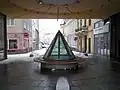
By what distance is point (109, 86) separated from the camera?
29.9 ft

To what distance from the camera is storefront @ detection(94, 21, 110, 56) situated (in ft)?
93.8

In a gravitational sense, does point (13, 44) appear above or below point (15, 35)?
below

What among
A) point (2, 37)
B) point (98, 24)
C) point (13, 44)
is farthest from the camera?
point (13, 44)

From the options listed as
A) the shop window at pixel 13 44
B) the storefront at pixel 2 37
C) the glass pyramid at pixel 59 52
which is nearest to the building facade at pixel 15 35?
the shop window at pixel 13 44

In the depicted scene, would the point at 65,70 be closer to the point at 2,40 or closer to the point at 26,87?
the point at 26,87

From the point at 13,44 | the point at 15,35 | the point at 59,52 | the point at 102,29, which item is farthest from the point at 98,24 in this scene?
the point at 59,52

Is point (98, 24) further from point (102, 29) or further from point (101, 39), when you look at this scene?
point (101, 39)

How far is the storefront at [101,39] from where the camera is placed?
28581mm

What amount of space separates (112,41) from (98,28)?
605 cm

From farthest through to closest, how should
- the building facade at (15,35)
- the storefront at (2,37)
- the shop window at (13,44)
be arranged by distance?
the shop window at (13,44) → the building facade at (15,35) → the storefront at (2,37)

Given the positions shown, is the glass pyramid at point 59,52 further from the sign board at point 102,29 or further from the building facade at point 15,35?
the building facade at point 15,35

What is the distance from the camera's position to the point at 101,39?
102 ft

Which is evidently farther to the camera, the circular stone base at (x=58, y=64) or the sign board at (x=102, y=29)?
the sign board at (x=102, y=29)

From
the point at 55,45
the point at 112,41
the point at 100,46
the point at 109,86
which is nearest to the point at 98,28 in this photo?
the point at 100,46
